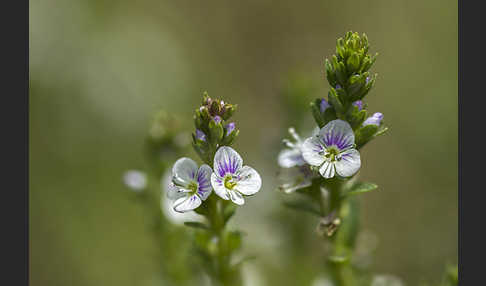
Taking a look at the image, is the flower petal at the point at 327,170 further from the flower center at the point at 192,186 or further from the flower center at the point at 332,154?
the flower center at the point at 192,186

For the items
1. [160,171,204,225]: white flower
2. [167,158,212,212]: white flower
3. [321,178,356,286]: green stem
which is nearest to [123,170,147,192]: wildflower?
[160,171,204,225]: white flower

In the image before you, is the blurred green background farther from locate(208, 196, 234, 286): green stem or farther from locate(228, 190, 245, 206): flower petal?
locate(228, 190, 245, 206): flower petal

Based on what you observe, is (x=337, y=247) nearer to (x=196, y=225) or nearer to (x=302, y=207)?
(x=302, y=207)

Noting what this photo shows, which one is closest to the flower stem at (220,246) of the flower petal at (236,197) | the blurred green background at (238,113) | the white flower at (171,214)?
the flower petal at (236,197)

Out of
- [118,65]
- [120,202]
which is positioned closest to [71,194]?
[120,202]

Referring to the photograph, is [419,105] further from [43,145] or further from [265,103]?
[43,145]

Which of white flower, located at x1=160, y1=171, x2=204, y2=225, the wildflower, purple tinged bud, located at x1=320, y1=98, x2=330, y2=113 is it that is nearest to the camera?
purple tinged bud, located at x1=320, y1=98, x2=330, y2=113
